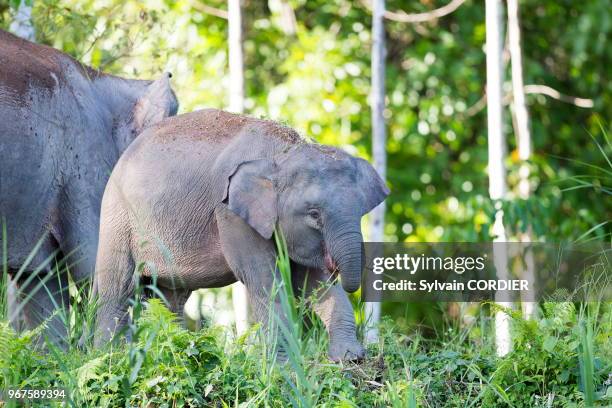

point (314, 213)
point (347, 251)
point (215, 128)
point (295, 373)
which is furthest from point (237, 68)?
point (295, 373)

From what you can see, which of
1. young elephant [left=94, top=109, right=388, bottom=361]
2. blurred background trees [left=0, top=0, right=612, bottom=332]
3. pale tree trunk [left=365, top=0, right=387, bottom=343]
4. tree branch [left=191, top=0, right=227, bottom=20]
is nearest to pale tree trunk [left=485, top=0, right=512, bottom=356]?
pale tree trunk [left=365, top=0, right=387, bottom=343]

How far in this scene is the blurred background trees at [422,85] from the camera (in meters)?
14.1

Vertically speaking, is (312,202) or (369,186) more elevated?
(369,186)

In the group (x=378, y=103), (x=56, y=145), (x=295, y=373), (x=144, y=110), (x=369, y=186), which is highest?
(x=378, y=103)

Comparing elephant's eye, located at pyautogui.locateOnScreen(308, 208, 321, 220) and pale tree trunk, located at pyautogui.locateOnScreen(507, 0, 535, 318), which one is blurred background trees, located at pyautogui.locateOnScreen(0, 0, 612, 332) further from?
elephant's eye, located at pyautogui.locateOnScreen(308, 208, 321, 220)

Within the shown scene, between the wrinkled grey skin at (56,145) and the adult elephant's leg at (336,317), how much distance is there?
221cm

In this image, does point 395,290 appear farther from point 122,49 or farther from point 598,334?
point 122,49

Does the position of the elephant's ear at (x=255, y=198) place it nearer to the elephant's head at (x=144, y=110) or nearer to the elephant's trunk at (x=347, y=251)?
the elephant's trunk at (x=347, y=251)

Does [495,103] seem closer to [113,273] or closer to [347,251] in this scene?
[113,273]

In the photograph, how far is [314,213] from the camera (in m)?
6.27

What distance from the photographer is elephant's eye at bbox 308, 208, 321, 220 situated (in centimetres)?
626

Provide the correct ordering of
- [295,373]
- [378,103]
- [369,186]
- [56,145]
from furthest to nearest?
[378,103] → [56,145] → [369,186] → [295,373]

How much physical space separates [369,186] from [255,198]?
592 mm

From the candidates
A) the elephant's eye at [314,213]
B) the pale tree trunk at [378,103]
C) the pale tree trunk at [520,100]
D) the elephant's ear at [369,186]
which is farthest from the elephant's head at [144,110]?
the pale tree trunk at [520,100]
